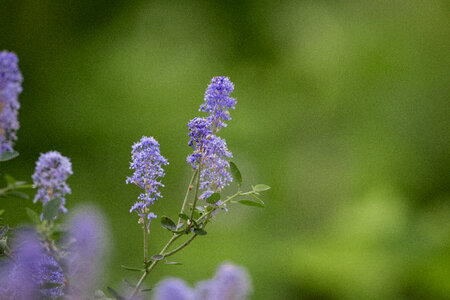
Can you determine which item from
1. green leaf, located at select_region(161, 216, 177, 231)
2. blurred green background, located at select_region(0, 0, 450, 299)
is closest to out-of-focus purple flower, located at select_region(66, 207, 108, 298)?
green leaf, located at select_region(161, 216, 177, 231)

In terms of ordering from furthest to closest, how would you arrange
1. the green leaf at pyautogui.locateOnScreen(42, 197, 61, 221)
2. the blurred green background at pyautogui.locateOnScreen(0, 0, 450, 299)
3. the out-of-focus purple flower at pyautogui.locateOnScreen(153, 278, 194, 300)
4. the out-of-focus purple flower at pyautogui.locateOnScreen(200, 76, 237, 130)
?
1. the blurred green background at pyautogui.locateOnScreen(0, 0, 450, 299)
2. the out-of-focus purple flower at pyautogui.locateOnScreen(200, 76, 237, 130)
3. the green leaf at pyautogui.locateOnScreen(42, 197, 61, 221)
4. the out-of-focus purple flower at pyautogui.locateOnScreen(153, 278, 194, 300)

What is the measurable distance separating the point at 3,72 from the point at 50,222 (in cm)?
11

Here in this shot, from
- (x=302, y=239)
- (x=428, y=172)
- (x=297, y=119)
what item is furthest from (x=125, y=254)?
(x=428, y=172)

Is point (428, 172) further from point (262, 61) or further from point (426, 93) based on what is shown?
point (262, 61)

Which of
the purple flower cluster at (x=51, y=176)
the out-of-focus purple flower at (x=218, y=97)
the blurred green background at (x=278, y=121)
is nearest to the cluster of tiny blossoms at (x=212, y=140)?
the out-of-focus purple flower at (x=218, y=97)

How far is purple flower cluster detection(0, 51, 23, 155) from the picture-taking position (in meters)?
0.34

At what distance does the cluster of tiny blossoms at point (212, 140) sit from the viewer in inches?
18.5

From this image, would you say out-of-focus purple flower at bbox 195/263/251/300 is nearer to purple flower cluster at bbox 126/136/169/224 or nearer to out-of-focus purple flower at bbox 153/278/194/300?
out-of-focus purple flower at bbox 153/278/194/300

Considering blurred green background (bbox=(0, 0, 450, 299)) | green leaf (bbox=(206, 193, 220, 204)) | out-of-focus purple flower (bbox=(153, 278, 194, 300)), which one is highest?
blurred green background (bbox=(0, 0, 450, 299))

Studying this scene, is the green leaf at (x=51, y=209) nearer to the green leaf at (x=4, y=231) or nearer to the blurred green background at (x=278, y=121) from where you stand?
the green leaf at (x=4, y=231)

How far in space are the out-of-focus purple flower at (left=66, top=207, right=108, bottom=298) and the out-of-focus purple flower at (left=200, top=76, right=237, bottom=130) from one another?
176mm

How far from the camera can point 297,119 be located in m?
2.72

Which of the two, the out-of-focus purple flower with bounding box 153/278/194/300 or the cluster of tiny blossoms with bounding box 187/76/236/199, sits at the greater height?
the cluster of tiny blossoms with bounding box 187/76/236/199

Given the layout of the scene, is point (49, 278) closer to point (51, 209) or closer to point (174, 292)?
point (51, 209)
